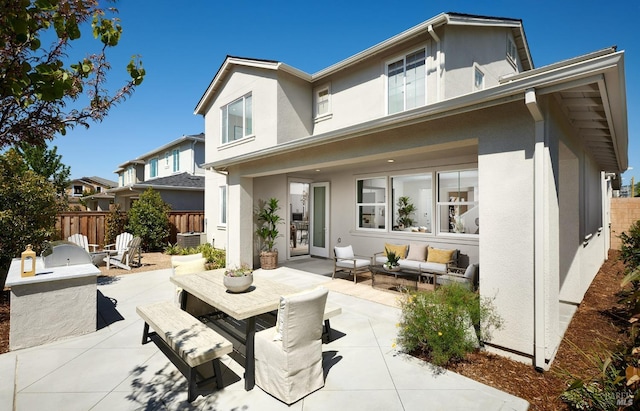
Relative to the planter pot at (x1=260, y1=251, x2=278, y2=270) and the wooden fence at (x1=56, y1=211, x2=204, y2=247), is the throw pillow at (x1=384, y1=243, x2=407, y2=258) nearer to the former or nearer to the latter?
the planter pot at (x1=260, y1=251, x2=278, y2=270)

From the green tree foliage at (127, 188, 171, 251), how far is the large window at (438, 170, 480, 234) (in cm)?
1195

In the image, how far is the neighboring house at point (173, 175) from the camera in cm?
1702

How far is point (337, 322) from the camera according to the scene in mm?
5523

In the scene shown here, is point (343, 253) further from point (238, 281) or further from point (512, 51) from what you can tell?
point (512, 51)

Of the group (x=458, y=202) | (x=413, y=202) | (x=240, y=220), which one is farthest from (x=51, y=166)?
(x=458, y=202)

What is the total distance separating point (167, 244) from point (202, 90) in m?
7.44

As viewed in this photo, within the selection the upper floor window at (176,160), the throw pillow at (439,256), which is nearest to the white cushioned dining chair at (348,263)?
the throw pillow at (439,256)

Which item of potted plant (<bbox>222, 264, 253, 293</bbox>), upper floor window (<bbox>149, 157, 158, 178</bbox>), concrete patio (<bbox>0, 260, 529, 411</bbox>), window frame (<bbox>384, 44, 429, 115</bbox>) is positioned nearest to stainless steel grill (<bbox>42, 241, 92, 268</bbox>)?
concrete patio (<bbox>0, 260, 529, 411</bbox>)

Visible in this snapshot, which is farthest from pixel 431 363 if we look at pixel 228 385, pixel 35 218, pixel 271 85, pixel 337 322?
pixel 271 85

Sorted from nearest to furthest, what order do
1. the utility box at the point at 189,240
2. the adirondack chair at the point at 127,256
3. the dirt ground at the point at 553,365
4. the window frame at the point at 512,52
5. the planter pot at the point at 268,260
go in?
the dirt ground at the point at 553,365
the planter pot at the point at 268,260
the adirondack chair at the point at 127,256
the window frame at the point at 512,52
the utility box at the point at 189,240

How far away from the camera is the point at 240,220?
973 centimetres

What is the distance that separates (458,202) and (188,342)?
24.9ft

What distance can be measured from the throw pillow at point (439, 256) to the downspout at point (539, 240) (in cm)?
414

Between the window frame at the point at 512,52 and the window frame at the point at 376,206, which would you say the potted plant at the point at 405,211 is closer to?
the window frame at the point at 376,206
